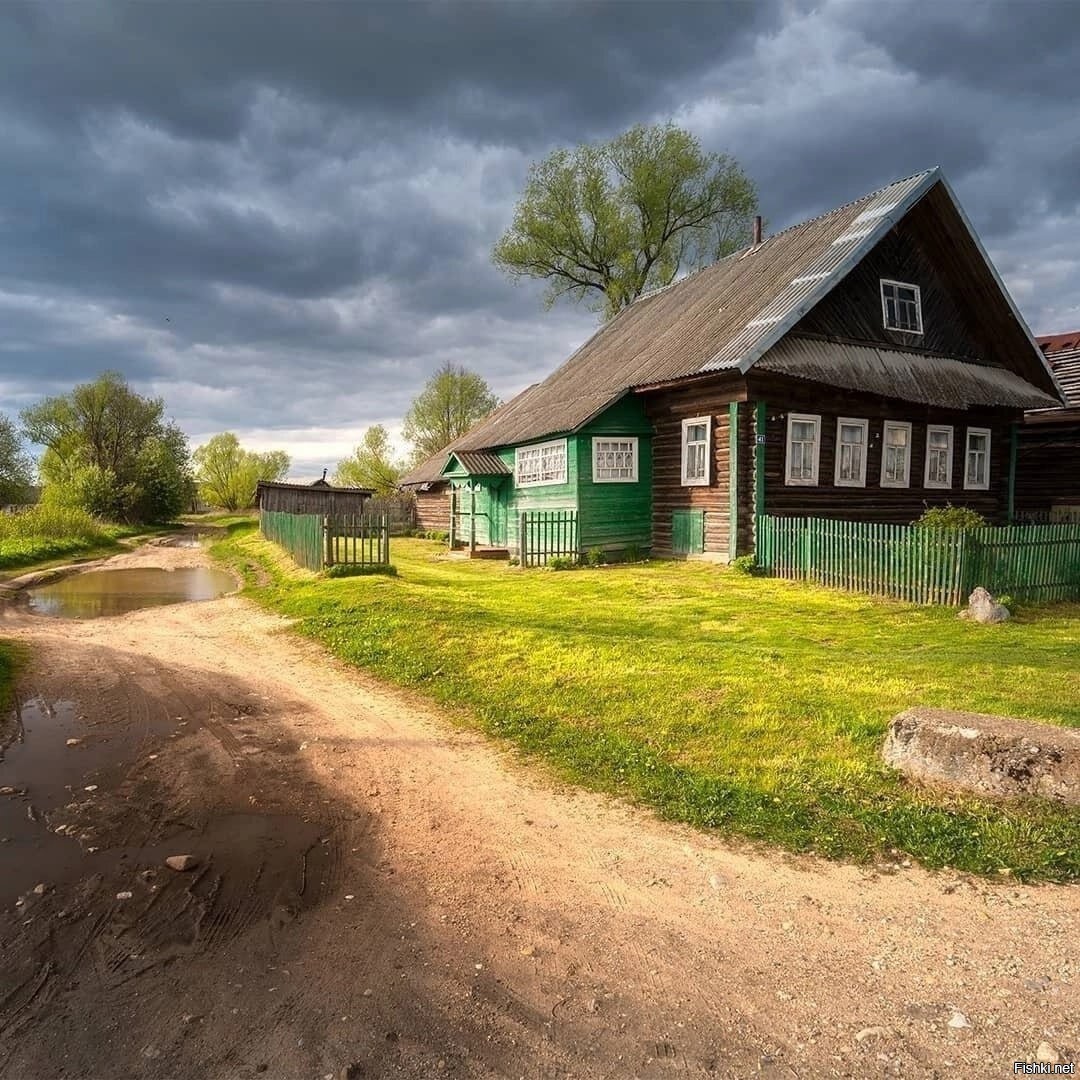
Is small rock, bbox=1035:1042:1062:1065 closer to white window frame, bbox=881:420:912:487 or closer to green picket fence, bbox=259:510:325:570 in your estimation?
green picket fence, bbox=259:510:325:570

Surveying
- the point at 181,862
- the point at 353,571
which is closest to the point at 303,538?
the point at 353,571

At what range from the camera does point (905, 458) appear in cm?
2005

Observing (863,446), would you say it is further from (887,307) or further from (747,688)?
(747,688)

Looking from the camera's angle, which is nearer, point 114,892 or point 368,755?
point 114,892

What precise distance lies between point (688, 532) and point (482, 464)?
8590mm

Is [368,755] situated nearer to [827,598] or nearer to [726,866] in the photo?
[726,866]

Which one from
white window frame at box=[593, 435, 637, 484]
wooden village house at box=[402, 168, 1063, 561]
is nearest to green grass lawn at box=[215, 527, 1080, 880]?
wooden village house at box=[402, 168, 1063, 561]

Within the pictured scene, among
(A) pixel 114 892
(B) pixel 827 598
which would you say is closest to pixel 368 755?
(A) pixel 114 892

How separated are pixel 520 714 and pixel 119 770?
3.56m

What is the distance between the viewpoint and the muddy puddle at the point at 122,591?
625 inches

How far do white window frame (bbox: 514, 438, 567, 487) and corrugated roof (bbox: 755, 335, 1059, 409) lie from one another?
20.5 feet

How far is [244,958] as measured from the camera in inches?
139

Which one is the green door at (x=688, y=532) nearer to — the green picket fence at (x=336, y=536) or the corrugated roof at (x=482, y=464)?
the corrugated roof at (x=482, y=464)

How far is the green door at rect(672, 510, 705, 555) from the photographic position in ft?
61.0
